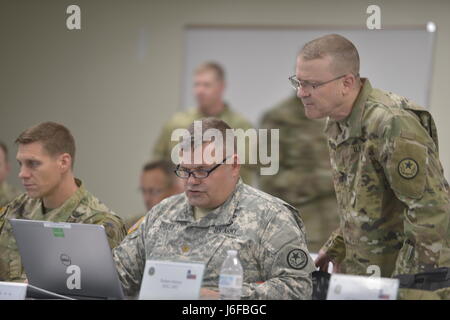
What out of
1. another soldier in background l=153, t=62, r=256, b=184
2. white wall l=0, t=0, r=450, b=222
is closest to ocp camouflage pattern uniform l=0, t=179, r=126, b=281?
another soldier in background l=153, t=62, r=256, b=184

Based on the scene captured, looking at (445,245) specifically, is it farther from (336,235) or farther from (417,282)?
(336,235)

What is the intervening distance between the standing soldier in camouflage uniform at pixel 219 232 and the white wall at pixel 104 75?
340cm

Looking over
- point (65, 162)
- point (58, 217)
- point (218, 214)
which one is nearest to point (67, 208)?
point (58, 217)

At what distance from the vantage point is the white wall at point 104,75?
6.22m

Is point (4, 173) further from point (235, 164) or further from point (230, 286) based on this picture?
point (230, 286)

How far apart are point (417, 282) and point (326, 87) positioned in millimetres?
800

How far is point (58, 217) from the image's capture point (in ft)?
10.6

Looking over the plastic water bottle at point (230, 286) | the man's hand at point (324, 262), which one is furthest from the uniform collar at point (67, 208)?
the plastic water bottle at point (230, 286)

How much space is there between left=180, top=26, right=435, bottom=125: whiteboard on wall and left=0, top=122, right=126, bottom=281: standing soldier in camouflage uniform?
8.86ft

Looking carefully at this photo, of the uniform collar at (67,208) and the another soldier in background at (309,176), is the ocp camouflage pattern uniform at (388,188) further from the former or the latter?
the another soldier in background at (309,176)

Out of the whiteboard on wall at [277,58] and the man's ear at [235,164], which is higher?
the whiteboard on wall at [277,58]

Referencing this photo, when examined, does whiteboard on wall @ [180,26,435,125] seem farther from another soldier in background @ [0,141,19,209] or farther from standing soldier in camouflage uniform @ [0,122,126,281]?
standing soldier in camouflage uniform @ [0,122,126,281]

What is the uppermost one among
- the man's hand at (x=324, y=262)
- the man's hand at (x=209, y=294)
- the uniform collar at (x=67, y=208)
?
the uniform collar at (x=67, y=208)

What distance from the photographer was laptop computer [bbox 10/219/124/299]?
2.39 m
